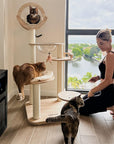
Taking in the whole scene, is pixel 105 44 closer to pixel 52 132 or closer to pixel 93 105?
pixel 93 105

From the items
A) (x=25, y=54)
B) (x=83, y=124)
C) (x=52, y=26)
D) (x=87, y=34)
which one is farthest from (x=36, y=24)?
(x=83, y=124)

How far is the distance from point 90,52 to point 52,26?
0.73 meters

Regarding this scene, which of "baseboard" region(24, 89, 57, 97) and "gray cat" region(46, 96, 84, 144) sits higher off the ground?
"gray cat" region(46, 96, 84, 144)

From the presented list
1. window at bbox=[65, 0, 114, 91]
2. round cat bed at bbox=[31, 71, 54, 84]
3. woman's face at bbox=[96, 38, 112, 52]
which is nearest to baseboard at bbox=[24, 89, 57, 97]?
window at bbox=[65, 0, 114, 91]

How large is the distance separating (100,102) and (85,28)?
129cm

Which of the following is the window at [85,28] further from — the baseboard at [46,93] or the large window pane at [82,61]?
A: the baseboard at [46,93]

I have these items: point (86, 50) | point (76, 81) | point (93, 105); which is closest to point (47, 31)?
point (86, 50)

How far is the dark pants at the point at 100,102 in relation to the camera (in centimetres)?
202

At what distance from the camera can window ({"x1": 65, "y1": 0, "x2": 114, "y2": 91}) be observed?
9.36 ft

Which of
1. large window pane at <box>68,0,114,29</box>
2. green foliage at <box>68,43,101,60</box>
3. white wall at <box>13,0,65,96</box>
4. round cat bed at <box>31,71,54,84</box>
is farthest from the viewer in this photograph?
green foliage at <box>68,43,101,60</box>

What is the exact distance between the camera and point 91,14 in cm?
288

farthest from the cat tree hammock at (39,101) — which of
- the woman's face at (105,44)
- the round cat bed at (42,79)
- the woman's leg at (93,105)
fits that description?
the woman's face at (105,44)

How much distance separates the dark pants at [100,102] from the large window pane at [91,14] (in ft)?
4.00

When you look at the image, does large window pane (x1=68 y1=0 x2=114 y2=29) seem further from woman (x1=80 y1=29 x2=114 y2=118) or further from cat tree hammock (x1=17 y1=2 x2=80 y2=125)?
woman (x1=80 y1=29 x2=114 y2=118)
